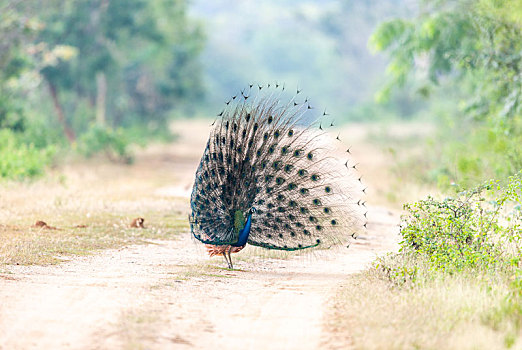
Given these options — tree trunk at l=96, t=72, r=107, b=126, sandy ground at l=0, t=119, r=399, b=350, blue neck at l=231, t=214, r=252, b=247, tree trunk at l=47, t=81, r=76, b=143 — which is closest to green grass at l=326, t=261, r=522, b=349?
sandy ground at l=0, t=119, r=399, b=350

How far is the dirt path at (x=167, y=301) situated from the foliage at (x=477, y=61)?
14.6 feet

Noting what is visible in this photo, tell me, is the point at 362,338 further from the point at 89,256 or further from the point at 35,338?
the point at 89,256

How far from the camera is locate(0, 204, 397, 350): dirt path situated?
5676 mm

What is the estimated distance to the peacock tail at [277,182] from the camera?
8.36 m

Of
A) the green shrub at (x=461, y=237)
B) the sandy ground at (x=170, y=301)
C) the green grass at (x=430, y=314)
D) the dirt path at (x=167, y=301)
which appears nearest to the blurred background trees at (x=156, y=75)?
the green shrub at (x=461, y=237)

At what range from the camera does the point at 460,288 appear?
6.59 metres

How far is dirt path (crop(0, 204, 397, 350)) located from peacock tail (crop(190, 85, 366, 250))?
54 cm

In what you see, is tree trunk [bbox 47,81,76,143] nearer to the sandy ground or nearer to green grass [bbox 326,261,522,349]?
the sandy ground

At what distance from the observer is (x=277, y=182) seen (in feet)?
27.5

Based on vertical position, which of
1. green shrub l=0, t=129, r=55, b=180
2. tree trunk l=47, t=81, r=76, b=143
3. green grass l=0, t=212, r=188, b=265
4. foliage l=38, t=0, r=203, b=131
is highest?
foliage l=38, t=0, r=203, b=131

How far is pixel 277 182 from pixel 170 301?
2203 millimetres

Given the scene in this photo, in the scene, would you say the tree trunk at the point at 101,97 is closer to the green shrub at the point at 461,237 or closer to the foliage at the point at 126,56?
the foliage at the point at 126,56

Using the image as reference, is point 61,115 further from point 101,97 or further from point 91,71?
point 101,97

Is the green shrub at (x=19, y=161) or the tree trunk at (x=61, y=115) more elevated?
the tree trunk at (x=61, y=115)
